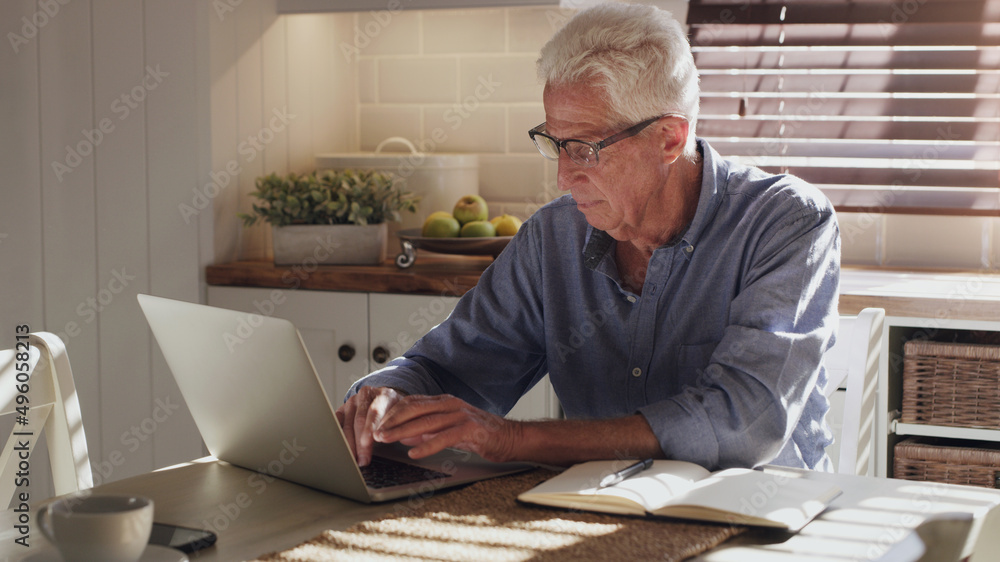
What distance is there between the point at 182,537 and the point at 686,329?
0.81 meters

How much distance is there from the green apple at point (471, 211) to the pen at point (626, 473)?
1473 mm

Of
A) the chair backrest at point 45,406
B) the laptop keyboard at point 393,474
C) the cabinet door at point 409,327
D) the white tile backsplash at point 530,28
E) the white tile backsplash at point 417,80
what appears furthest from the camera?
the white tile backsplash at point 417,80

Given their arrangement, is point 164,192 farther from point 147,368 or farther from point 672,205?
point 672,205

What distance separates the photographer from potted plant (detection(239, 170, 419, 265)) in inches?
98.7

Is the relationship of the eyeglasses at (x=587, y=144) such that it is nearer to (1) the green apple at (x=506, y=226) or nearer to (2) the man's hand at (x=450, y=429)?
(2) the man's hand at (x=450, y=429)

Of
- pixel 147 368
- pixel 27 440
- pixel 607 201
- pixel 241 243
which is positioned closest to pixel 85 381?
pixel 147 368

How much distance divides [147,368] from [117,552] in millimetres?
1931

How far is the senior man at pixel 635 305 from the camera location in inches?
47.0

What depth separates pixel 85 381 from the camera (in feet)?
8.59

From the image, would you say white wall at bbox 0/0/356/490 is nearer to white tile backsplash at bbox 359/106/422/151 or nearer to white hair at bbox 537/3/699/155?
white tile backsplash at bbox 359/106/422/151

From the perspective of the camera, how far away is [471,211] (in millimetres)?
2527

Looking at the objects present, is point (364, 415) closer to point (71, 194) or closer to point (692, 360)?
point (692, 360)

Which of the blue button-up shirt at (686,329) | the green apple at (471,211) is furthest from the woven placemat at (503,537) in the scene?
the green apple at (471,211)

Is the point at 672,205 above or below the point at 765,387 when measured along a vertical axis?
above
